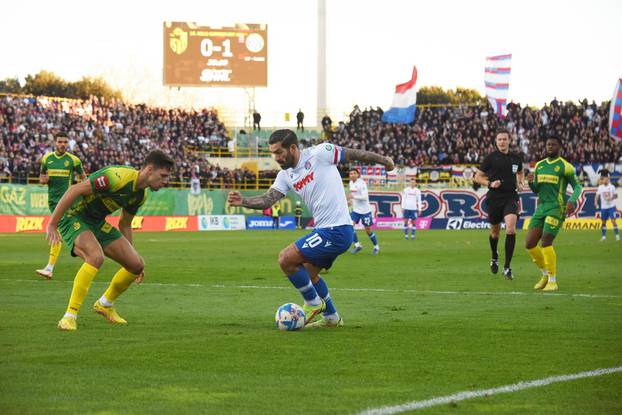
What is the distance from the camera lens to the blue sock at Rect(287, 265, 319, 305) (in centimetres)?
1079

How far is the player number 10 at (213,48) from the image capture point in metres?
68.1

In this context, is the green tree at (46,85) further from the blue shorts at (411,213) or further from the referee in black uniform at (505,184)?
the referee in black uniform at (505,184)

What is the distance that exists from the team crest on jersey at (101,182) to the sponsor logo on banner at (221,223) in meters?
42.2

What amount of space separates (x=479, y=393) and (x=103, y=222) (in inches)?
228

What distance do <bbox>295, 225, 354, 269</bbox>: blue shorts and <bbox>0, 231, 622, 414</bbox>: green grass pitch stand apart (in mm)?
856

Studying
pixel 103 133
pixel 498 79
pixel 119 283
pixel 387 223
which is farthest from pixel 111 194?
pixel 103 133

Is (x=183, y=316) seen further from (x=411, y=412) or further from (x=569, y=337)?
(x=411, y=412)

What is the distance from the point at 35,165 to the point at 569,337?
43.9 metres

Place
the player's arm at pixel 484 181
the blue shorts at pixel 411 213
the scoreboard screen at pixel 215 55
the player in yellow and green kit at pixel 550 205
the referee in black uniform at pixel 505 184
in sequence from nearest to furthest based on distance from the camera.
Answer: the player in yellow and green kit at pixel 550 205
the player's arm at pixel 484 181
the referee in black uniform at pixel 505 184
the blue shorts at pixel 411 213
the scoreboard screen at pixel 215 55

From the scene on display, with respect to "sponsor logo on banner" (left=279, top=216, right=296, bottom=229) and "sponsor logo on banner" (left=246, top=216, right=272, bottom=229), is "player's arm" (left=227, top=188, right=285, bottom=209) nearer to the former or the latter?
"sponsor logo on banner" (left=246, top=216, right=272, bottom=229)

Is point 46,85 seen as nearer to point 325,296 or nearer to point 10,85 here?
point 10,85

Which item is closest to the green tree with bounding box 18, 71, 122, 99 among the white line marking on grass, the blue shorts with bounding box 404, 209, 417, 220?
the blue shorts with bounding box 404, 209, 417, 220

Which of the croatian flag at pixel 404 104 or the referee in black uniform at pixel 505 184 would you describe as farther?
the croatian flag at pixel 404 104

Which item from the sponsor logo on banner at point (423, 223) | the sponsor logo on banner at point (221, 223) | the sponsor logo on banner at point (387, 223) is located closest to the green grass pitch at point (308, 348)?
the sponsor logo on banner at point (221, 223)
